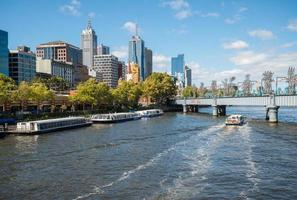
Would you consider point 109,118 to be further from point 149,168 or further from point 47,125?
point 149,168

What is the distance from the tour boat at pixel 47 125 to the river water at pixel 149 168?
36.1 ft

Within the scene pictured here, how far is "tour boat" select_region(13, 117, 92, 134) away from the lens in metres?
104

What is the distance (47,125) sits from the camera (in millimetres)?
110188

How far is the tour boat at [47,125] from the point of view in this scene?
104m

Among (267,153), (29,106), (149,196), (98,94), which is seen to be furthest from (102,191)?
(98,94)

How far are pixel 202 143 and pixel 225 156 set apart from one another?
55.4 ft

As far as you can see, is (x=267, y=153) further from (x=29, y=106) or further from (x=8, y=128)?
(x=29, y=106)

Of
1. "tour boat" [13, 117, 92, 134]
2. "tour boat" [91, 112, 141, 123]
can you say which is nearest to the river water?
"tour boat" [13, 117, 92, 134]

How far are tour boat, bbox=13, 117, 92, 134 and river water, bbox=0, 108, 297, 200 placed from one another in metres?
11.0

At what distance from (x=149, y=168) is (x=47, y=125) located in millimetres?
58425

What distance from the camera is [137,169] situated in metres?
57.5

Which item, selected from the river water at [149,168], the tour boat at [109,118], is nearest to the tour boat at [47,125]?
the river water at [149,168]

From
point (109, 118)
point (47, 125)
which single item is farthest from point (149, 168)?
point (109, 118)

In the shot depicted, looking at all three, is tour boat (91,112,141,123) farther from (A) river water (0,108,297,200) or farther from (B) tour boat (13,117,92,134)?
(A) river water (0,108,297,200)
